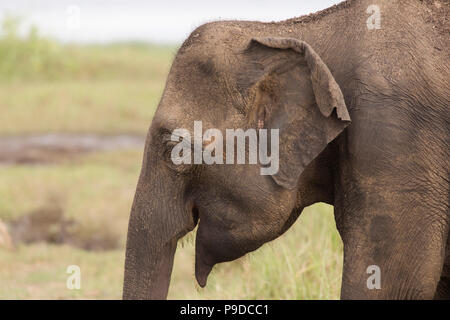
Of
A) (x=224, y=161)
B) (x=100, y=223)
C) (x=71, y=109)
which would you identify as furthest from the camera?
(x=71, y=109)

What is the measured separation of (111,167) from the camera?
16.4 m

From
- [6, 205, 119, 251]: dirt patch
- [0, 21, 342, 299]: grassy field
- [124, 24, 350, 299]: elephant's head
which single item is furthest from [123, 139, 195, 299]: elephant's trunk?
[6, 205, 119, 251]: dirt patch

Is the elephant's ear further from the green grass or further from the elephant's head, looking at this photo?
the green grass

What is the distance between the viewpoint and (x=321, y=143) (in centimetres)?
408

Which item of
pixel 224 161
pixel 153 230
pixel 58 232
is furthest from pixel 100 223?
pixel 224 161

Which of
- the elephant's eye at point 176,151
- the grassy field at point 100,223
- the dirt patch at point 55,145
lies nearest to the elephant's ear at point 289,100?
the elephant's eye at point 176,151

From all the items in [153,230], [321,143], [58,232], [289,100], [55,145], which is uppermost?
[289,100]

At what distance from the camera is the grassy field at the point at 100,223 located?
7539 millimetres

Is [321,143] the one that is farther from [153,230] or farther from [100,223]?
[100,223]

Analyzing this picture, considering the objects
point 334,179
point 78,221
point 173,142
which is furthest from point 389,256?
point 78,221

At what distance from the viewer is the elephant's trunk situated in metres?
4.26

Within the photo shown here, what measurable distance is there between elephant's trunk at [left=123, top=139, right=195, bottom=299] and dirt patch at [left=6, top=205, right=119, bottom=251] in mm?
7177

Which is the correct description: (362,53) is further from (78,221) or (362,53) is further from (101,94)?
(101,94)

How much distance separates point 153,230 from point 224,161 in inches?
19.4
